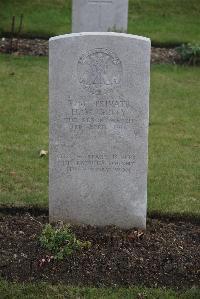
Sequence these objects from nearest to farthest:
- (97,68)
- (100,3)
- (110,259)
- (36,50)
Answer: (110,259) < (97,68) < (100,3) < (36,50)

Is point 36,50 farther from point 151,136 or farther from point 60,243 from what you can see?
point 60,243

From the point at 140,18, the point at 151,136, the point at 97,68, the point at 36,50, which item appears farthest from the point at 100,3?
the point at 97,68

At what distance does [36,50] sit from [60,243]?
834 cm

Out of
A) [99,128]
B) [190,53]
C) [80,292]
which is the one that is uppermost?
[190,53]

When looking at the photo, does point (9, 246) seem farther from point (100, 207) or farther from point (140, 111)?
point (140, 111)

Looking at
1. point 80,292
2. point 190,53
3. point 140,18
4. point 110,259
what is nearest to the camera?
point 80,292

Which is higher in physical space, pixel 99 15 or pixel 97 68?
pixel 99 15

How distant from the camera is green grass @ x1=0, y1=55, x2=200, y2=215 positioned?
6453mm

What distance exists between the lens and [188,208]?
6.16 meters

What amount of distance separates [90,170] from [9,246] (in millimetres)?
885

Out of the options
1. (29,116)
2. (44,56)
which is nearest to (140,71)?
(29,116)

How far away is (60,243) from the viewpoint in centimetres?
501

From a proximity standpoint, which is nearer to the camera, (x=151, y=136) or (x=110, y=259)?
(x=110, y=259)

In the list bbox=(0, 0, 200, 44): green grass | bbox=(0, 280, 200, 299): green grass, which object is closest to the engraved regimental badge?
bbox=(0, 280, 200, 299): green grass
